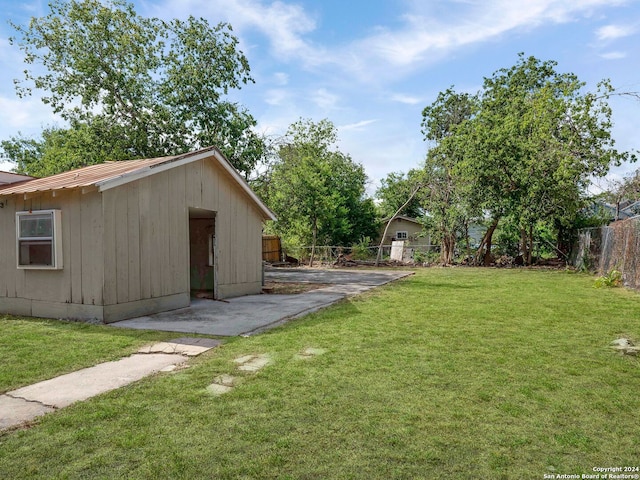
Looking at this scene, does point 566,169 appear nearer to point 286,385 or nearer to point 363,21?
point 363,21

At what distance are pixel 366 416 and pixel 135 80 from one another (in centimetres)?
1853

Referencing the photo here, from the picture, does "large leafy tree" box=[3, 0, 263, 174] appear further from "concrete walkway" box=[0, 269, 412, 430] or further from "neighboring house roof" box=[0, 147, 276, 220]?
"concrete walkway" box=[0, 269, 412, 430]

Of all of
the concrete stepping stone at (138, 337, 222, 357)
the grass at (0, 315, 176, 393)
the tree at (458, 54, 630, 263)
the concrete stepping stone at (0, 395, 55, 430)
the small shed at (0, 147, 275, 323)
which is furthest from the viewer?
the tree at (458, 54, 630, 263)

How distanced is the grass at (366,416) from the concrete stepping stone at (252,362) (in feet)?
0.40

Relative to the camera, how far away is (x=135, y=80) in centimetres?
1789

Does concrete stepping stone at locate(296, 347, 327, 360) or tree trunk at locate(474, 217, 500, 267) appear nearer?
concrete stepping stone at locate(296, 347, 327, 360)

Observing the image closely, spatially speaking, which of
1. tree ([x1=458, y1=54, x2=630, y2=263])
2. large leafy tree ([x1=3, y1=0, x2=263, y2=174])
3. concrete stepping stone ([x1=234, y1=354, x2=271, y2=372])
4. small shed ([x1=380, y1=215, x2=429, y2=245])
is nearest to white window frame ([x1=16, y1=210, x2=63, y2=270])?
concrete stepping stone ([x1=234, y1=354, x2=271, y2=372])

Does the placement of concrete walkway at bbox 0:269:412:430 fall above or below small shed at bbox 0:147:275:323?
below

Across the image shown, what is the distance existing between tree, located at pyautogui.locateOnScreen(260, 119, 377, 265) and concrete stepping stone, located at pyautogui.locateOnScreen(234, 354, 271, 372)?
16938 millimetres

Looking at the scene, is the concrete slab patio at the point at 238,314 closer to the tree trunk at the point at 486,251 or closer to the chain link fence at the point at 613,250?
the chain link fence at the point at 613,250

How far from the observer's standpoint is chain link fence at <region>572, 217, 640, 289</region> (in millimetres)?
10961

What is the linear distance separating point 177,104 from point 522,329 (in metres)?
16.4

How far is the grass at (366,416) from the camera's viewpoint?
2.50 meters

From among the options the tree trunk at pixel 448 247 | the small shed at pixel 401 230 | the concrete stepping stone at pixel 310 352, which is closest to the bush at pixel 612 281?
the tree trunk at pixel 448 247
